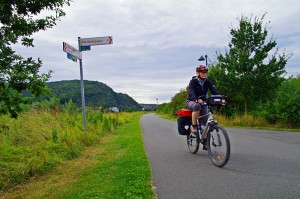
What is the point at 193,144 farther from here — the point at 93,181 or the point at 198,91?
the point at 93,181

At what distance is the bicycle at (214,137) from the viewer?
5380 millimetres

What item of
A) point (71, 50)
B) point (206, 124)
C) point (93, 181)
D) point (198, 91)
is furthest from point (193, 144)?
point (71, 50)

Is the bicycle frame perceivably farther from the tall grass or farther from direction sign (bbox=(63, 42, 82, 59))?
direction sign (bbox=(63, 42, 82, 59))

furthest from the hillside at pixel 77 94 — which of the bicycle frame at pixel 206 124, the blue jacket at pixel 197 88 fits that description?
the bicycle frame at pixel 206 124

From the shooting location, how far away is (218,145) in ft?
18.6

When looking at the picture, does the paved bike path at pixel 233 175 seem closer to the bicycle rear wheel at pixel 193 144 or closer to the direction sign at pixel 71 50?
the bicycle rear wheel at pixel 193 144

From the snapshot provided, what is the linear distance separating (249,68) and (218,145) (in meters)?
12.5

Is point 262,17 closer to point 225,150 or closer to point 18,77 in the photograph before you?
point 225,150

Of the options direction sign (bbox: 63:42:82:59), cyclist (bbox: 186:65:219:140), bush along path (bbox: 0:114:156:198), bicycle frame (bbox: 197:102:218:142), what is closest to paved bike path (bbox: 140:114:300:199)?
bush along path (bbox: 0:114:156:198)

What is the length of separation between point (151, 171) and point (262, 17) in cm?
1513

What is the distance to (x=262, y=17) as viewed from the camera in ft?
55.6

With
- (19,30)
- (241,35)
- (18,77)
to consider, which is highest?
(241,35)

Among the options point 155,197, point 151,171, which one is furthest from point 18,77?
point 151,171

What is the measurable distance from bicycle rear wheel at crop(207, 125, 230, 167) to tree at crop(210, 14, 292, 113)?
39.3ft
